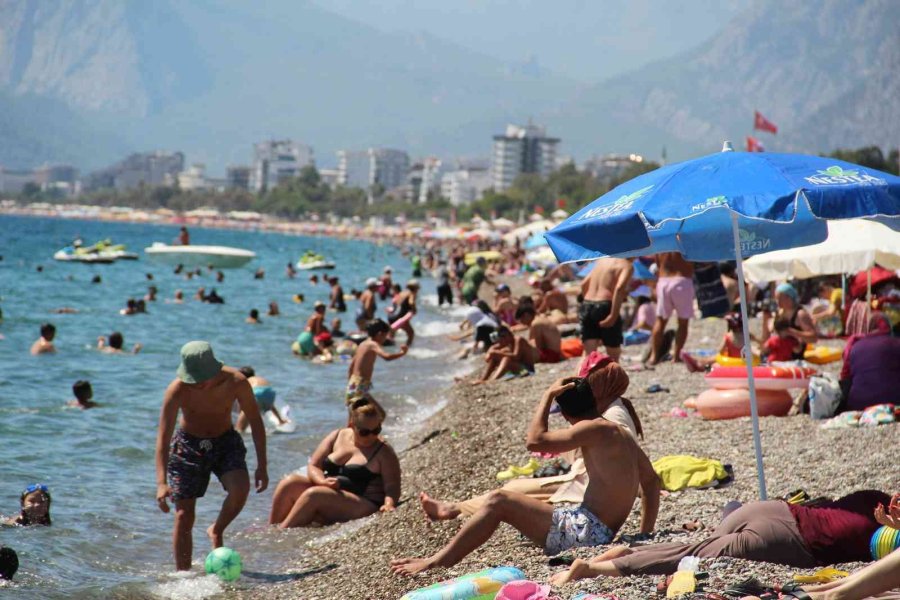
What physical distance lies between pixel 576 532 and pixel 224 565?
2.32m

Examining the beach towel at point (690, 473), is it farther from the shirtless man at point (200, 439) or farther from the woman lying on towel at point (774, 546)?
the shirtless man at point (200, 439)

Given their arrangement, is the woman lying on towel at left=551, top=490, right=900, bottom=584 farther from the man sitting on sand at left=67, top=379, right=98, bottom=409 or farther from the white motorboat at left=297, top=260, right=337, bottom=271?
the white motorboat at left=297, top=260, right=337, bottom=271

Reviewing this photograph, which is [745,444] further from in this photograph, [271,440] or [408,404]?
[408,404]

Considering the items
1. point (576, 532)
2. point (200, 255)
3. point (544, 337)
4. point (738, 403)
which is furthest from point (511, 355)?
point (200, 255)

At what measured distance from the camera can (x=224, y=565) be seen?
6.67 m

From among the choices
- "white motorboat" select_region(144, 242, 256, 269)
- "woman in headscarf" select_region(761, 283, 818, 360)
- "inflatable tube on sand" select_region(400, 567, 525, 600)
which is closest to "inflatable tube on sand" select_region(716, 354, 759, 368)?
"woman in headscarf" select_region(761, 283, 818, 360)

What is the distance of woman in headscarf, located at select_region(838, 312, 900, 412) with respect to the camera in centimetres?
850

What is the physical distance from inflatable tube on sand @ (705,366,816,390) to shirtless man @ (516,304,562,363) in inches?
216

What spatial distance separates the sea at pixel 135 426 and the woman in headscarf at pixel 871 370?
4.15 metres

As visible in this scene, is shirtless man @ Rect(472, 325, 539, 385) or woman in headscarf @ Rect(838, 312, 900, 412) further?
shirtless man @ Rect(472, 325, 539, 385)

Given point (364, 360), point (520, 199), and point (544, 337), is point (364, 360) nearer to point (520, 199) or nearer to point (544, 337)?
point (544, 337)

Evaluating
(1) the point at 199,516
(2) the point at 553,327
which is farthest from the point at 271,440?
(2) the point at 553,327

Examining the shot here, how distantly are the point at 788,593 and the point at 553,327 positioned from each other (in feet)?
35.4

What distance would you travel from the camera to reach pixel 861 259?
12.4m
